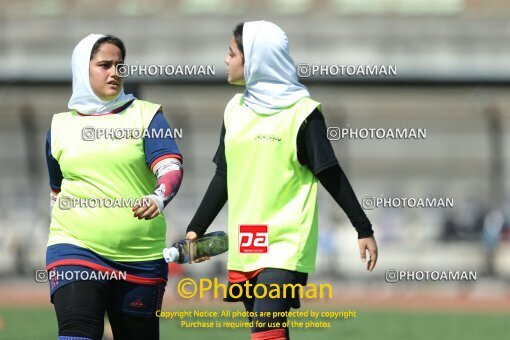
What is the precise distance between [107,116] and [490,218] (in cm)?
2508

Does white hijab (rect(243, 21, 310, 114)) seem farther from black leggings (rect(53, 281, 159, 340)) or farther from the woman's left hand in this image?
black leggings (rect(53, 281, 159, 340))

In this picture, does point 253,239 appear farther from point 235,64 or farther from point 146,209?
point 235,64

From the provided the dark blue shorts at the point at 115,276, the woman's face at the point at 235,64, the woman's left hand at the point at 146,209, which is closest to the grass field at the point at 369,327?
the dark blue shorts at the point at 115,276

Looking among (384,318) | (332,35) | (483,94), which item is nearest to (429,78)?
(384,318)

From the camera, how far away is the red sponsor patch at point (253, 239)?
5.89 m

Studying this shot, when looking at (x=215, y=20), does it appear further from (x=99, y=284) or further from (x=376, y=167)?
(x=99, y=284)

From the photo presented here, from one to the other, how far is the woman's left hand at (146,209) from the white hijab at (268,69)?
723mm

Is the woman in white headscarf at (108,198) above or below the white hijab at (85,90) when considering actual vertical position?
below

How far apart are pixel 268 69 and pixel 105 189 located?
1024 millimetres

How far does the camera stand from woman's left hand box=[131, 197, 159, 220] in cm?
581

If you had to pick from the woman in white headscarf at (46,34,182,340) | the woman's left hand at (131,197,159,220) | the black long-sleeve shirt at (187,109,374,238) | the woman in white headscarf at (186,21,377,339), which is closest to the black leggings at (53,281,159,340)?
the woman in white headscarf at (46,34,182,340)

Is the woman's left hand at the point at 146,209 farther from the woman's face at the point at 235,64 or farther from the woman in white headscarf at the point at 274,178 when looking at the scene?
the woman's face at the point at 235,64

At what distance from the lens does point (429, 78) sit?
49.7 feet

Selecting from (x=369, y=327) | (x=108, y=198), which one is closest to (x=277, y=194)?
(x=108, y=198)
